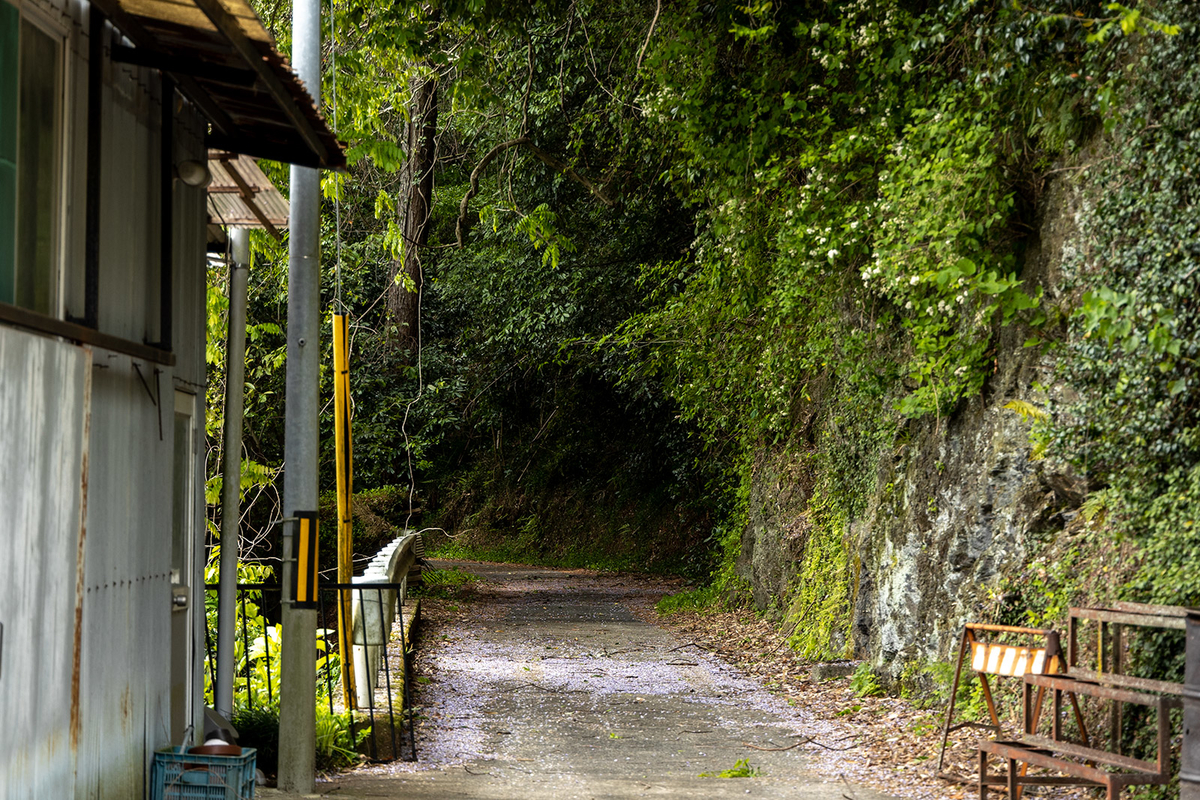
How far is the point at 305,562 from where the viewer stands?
7.14 m

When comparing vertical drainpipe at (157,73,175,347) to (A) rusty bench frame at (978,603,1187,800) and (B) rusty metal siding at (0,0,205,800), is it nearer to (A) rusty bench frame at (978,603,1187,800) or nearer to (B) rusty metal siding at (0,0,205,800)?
(B) rusty metal siding at (0,0,205,800)

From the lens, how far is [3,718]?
424 cm

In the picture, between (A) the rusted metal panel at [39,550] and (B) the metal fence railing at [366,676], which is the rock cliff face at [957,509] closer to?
(B) the metal fence railing at [366,676]

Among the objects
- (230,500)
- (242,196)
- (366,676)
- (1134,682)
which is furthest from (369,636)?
(1134,682)

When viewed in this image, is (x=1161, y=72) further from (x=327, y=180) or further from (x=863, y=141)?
(x=327, y=180)

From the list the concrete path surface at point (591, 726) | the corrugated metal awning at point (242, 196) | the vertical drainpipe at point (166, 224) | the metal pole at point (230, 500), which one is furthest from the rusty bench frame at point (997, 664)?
the corrugated metal awning at point (242, 196)

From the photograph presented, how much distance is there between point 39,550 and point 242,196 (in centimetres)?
460

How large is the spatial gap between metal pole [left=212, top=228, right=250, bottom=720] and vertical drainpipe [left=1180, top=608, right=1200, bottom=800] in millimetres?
5790

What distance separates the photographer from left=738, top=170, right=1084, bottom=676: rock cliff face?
873 centimetres

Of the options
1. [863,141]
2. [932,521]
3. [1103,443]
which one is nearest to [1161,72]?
[1103,443]

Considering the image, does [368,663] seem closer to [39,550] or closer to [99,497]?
[99,497]

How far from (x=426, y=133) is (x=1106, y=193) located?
15.3 meters

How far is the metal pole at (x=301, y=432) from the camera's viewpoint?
7.05 m

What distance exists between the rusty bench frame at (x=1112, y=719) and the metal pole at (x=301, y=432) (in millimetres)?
4199
